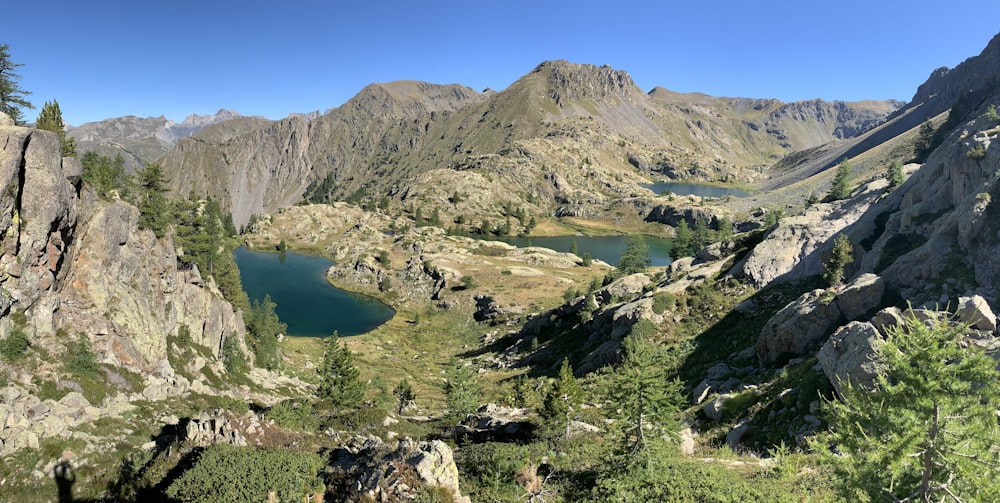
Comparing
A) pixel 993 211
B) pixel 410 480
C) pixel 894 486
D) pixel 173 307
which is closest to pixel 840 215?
pixel 993 211

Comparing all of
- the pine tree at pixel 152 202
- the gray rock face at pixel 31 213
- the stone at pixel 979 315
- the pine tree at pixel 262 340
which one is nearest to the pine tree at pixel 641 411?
the stone at pixel 979 315

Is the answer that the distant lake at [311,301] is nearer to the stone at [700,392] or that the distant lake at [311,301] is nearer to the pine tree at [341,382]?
the pine tree at [341,382]

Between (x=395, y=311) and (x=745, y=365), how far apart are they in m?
115

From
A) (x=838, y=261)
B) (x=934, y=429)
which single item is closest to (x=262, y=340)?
(x=934, y=429)

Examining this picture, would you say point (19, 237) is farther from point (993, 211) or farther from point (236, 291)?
point (993, 211)

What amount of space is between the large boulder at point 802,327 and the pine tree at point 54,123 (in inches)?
2950

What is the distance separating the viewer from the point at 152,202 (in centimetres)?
5319

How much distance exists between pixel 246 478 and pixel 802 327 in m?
39.4

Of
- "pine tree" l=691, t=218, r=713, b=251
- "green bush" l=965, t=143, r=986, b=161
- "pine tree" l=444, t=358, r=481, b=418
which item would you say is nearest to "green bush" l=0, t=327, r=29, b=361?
"pine tree" l=444, t=358, r=481, b=418

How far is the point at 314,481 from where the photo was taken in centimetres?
1723

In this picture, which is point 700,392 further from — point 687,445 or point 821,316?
point 687,445

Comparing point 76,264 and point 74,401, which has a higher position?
point 76,264

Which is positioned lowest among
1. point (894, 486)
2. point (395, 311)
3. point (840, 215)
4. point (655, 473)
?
point (395, 311)

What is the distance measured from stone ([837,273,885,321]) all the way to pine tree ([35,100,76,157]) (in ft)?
259
